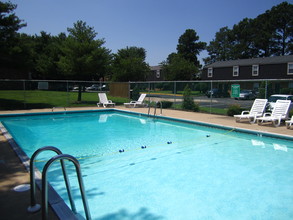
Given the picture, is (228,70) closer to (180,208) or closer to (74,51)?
(74,51)

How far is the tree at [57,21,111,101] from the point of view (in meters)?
18.9

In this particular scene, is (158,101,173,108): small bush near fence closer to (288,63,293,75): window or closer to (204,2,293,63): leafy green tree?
(288,63,293,75): window

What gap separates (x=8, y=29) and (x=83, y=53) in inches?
211

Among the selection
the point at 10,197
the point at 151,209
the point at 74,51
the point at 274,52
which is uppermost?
the point at 274,52

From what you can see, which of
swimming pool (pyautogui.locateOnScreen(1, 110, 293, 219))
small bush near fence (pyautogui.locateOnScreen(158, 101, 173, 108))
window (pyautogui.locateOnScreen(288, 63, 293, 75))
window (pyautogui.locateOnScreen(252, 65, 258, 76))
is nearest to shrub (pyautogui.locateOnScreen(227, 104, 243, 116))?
swimming pool (pyautogui.locateOnScreen(1, 110, 293, 219))

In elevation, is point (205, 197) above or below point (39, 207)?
below

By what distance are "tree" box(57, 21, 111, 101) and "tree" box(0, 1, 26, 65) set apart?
145 inches

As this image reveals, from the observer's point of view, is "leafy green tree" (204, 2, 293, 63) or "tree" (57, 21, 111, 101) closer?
"tree" (57, 21, 111, 101)

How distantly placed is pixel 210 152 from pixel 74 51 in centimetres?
1531

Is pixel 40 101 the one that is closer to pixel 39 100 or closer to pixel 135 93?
pixel 39 100

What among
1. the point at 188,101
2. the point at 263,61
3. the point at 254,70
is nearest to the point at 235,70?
the point at 254,70

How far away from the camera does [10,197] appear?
3295 mm

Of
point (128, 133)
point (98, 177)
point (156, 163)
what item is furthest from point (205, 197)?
point (128, 133)

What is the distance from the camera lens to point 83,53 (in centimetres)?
1925
